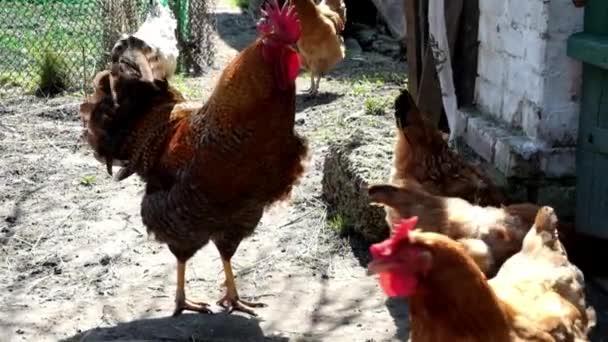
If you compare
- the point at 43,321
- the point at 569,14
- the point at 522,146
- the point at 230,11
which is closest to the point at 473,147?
the point at 522,146

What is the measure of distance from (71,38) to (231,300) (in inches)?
262

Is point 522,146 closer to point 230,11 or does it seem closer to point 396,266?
point 396,266

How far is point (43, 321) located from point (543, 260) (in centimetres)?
290

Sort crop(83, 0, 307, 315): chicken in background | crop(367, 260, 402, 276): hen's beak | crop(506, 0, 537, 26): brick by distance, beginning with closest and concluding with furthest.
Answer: crop(367, 260, 402, 276): hen's beak < crop(83, 0, 307, 315): chicken in background < crop(506, 0, 537, 26): brick

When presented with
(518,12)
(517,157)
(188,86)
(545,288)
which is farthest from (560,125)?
(188,86)

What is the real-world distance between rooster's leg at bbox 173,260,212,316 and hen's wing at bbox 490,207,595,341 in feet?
6.66

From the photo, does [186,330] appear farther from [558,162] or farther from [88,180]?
[88,180]

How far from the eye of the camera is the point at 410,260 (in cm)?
292

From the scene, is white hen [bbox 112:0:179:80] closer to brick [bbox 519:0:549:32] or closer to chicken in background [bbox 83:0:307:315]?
chicken in background [bbox 83:0:307:315]

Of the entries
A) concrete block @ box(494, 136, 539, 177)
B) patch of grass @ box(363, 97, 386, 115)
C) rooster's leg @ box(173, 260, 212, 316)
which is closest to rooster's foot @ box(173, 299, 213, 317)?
rooster's leg @ box(173, 260, 212, 316)

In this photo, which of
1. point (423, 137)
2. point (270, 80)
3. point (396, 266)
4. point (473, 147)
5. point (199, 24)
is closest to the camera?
point (396, 266)

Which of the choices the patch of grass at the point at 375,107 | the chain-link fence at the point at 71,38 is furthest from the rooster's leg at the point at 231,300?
the chain-link fence at the point at 71,38

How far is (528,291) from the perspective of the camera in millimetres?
3689

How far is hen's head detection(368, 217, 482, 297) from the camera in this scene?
2908mm
